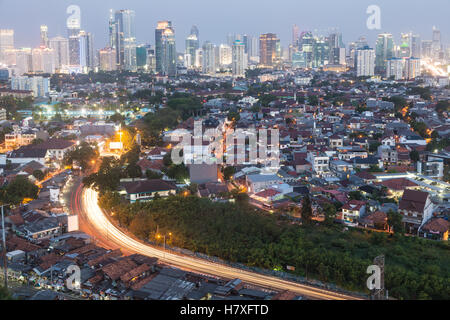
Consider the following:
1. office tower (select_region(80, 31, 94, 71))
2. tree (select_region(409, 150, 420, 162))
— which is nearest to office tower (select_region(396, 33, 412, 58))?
office tower (select_region(80, 31, 94, 71))

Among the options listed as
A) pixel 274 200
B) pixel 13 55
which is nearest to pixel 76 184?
pixel 274 200

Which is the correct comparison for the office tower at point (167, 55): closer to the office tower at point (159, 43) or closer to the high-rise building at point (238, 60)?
the office tower at point (159, 43)

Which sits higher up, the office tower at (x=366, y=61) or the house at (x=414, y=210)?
the office tower at (x=366, y=61)

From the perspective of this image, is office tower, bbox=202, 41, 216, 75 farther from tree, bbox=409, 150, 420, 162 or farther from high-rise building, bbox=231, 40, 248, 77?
tree, bbox=409, 150, 420, 162

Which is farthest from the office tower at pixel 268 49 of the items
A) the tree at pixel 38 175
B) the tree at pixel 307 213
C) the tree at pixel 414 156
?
the tree at pixel 307 213
